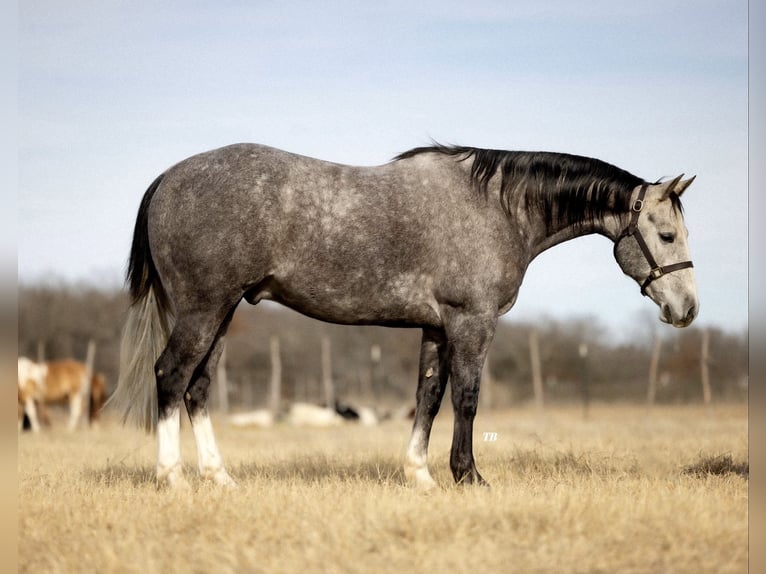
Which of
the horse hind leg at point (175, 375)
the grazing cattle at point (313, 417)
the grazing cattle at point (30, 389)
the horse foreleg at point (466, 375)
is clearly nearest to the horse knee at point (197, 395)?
the horse hind leg at point (175, 375)

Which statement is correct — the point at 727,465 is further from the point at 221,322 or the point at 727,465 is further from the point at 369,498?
the point at 221,322

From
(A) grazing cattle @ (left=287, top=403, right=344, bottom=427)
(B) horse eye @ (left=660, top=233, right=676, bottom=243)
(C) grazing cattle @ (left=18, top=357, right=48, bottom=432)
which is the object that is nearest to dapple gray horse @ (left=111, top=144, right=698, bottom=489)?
(B) horse eye @ (left=660, top=233, right=676, bottom=243)

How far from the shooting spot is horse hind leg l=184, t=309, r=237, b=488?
21.7 ft

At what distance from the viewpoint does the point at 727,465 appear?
8102mm

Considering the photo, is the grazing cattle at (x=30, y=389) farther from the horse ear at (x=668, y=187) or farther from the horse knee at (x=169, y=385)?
the horse ear at (x=668, y=187)

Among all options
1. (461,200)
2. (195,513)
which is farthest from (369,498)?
(461,200)

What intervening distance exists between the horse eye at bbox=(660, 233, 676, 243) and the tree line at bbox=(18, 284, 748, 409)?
793 inches

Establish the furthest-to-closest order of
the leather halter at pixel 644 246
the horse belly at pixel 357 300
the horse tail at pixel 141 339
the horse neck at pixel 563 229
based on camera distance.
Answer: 1. the horse neck at pixel 563 229
2. the horse tail at pixel 141 339
3. the leather halter at pixel 644 246
4. the horse belly at pixel 357 300

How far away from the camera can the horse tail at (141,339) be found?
6953 millimetres

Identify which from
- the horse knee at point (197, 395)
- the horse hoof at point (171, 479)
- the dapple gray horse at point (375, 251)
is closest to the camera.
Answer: the horse hoof at point (171, 479)

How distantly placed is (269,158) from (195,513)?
2.90 m

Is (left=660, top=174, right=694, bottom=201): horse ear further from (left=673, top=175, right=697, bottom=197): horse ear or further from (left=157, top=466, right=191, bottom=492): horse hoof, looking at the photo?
(left=157, top=466, right=191, bottom=492): horse hoof

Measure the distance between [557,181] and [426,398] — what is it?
2219mm

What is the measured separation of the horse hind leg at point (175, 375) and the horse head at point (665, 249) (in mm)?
3650
